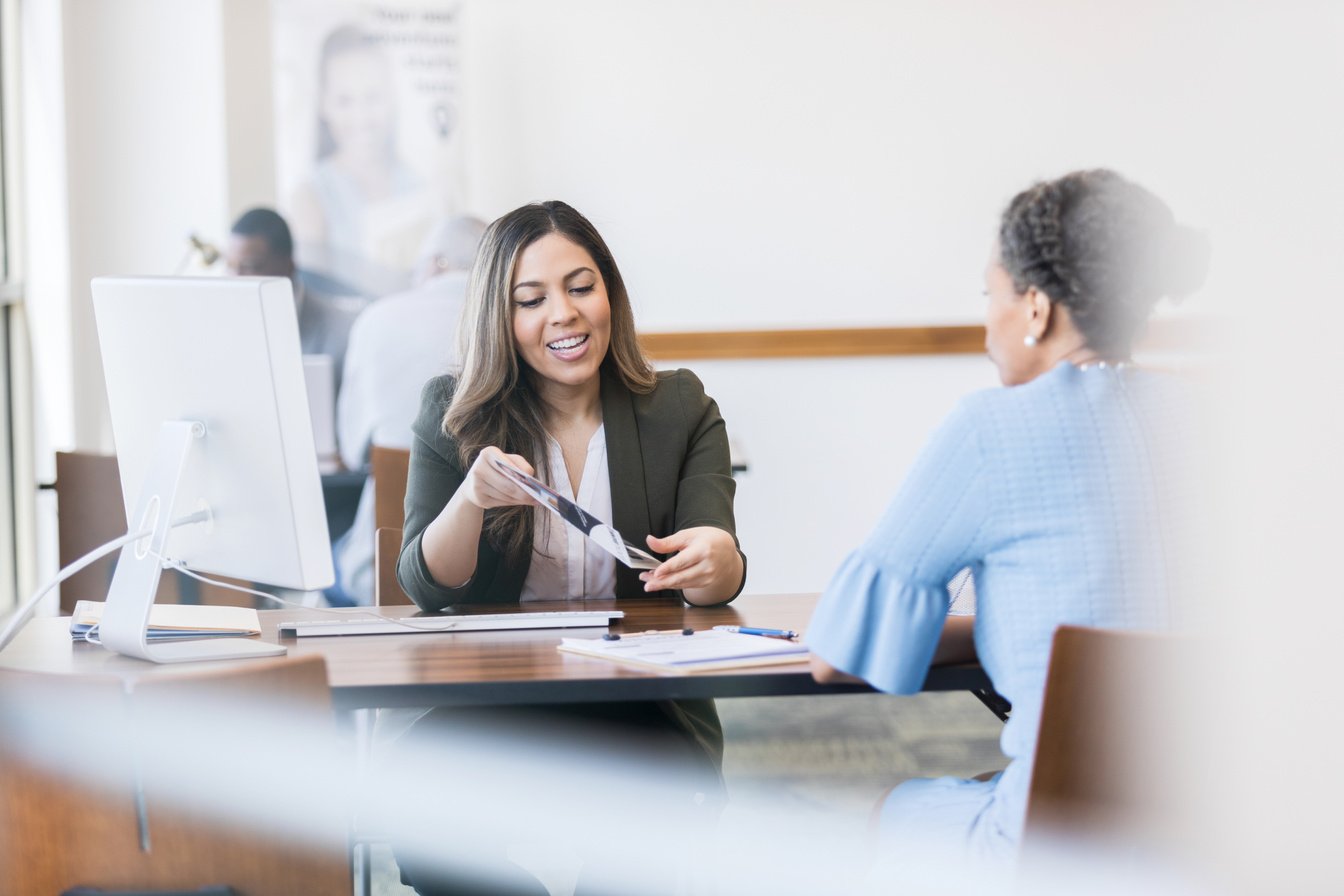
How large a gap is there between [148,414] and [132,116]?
357cm

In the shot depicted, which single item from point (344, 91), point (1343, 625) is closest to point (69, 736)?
point (1343, 625)

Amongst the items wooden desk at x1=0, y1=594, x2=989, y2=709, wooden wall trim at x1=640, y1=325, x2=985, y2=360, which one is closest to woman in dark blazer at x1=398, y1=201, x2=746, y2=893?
wooden desk at x1=0, y1=594, x2=989, y2=709

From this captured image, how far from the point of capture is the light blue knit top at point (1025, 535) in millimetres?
1414

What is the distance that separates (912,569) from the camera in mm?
1457

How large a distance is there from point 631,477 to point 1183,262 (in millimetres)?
920

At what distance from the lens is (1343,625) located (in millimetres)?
1446

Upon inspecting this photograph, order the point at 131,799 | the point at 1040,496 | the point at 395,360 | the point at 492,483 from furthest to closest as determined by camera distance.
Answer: the point at 395,360
the point at 492,483
the point at 1040,496
the point at 131,799

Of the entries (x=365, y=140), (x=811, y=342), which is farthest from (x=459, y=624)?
(x=811, y=342)

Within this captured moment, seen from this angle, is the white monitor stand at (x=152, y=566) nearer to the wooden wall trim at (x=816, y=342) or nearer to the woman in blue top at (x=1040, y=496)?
the woman in blue top at (x=1040, y=496)

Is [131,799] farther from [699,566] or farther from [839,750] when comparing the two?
[839,750]

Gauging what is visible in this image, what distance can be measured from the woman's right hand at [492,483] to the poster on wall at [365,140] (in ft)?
9.52

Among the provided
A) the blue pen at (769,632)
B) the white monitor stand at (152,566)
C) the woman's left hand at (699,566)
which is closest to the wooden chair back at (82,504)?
the white monitor stand at (152,566)

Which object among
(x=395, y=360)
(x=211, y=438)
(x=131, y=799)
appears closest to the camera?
(x=131, y=799)

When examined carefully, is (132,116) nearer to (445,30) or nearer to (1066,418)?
(445,30)
